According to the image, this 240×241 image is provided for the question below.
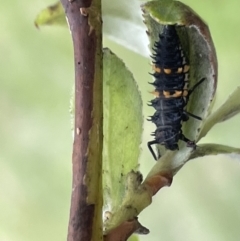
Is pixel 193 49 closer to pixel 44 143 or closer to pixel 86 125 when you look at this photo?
pixel 86 125

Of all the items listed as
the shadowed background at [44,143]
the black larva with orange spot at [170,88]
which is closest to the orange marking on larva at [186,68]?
the black larva with orange spot at [170,88]

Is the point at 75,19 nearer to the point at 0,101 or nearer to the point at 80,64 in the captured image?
the point at 80,64

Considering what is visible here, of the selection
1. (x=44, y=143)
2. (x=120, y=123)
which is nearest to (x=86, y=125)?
(x=120, y=123)

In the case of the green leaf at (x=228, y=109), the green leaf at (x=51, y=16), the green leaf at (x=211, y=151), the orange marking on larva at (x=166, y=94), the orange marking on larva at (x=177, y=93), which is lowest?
the green leaf at (x=211, y=151)

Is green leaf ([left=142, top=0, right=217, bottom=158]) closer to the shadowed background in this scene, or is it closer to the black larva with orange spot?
the black larva with orange spot

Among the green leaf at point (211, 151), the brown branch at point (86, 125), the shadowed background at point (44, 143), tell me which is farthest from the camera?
the shadowed background at point (44, 143)

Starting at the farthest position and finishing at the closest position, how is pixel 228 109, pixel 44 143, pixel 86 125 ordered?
pixel 44 143
pixel 228 109
pixel 86 125

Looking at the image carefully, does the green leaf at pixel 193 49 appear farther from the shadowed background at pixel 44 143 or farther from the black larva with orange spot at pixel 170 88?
the shadowed background at pixel 44 143

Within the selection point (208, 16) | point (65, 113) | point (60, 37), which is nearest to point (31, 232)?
point (65, 113)
